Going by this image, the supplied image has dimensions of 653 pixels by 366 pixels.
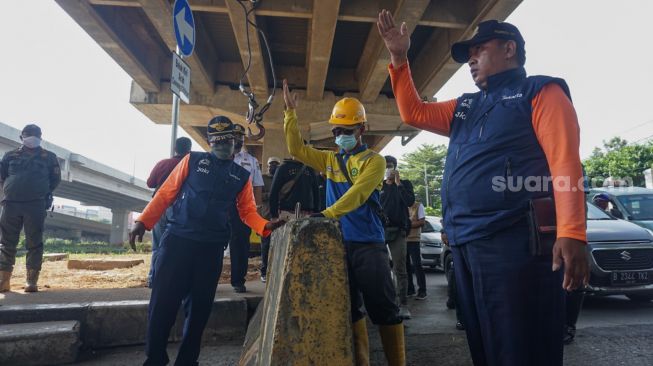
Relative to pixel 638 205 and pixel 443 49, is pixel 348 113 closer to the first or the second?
pixel 443 49

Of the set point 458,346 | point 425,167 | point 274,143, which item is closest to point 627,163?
point 425,167

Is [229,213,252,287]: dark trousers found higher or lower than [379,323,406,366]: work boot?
higher

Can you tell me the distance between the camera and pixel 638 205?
23.4ft

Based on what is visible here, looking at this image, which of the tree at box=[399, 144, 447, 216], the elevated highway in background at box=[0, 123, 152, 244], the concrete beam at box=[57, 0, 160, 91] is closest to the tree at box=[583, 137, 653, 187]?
the tree at box=[399, 144, 447, 216]

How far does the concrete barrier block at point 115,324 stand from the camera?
3.63 m

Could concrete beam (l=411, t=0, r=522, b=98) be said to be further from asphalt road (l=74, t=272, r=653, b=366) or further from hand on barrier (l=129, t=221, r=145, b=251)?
hand on barrier (l=129, t=221, r=145, b=251)

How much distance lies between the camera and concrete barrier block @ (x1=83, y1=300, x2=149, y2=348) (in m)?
3.63

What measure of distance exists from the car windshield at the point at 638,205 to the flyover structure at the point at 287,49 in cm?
420

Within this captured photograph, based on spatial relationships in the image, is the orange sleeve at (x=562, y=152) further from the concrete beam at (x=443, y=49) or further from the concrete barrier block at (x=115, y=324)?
the concrete beam at (x=443, y=49)

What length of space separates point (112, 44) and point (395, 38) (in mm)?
7445

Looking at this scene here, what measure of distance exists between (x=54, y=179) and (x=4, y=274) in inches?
51.4

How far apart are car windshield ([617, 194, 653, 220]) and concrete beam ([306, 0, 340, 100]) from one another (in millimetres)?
6257

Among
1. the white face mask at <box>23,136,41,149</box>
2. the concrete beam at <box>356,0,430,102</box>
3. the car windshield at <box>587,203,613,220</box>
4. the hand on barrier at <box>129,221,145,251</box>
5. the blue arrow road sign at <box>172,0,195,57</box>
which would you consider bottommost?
the hand on barrier at <box>129,221,145,251</box>

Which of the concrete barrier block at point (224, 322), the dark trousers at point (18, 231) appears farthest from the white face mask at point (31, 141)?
the concrete barrier block at point (224, 322)
